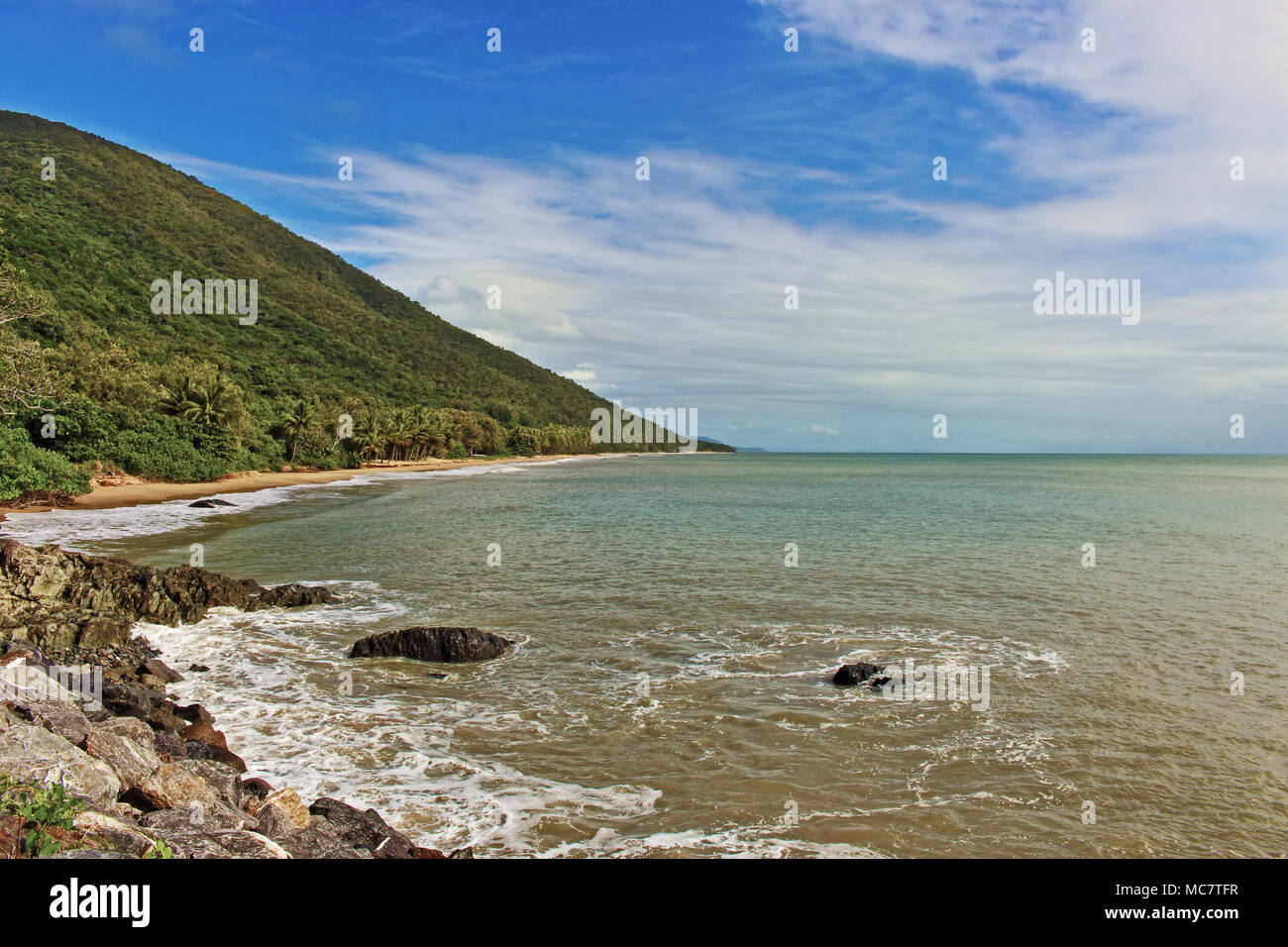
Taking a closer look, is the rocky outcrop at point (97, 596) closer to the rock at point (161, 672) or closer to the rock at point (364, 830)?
the rock at point (161, 672)

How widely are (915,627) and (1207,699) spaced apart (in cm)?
588

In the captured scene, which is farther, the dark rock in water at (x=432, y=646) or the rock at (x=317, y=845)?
the dark rock in water at (x=432, y=646)

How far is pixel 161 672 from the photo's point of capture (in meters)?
12.9

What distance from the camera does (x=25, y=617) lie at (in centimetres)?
1370

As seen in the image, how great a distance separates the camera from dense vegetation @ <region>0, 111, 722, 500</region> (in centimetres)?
4219

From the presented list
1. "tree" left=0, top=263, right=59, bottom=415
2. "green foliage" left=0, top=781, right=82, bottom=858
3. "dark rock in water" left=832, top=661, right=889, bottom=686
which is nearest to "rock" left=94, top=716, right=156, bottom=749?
"green foliage" left=0, top=781, right=82, bottom=858

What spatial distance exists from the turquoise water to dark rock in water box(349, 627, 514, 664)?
1.42 ft

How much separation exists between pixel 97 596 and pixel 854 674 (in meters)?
16.6

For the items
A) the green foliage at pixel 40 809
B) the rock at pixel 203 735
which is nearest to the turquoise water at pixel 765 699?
the rock at pixel 203 735

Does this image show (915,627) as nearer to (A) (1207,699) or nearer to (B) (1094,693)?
(B) (1094,693)

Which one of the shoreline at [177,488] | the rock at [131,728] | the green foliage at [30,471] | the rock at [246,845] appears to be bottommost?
the rock at [131,728]

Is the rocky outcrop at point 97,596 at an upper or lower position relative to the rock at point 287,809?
upper

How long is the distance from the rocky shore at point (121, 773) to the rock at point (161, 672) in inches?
1.5

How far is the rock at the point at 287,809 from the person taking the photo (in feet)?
23.3
